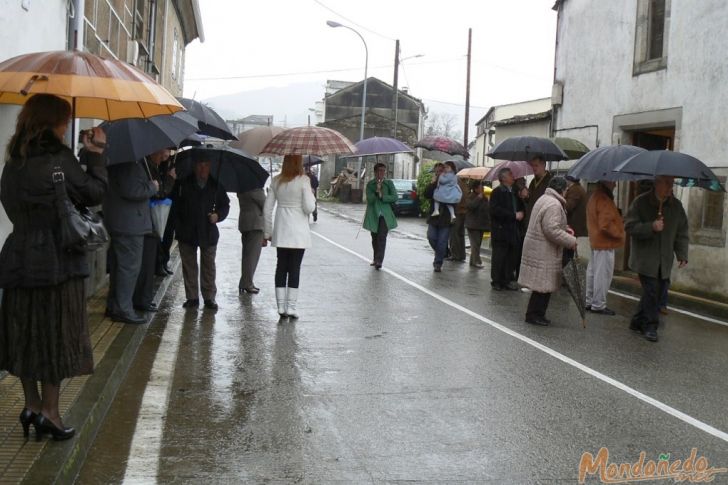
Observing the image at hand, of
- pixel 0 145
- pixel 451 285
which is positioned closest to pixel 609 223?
pixel 451 285

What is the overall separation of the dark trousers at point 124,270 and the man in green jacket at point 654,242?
211 inches

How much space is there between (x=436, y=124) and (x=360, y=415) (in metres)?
125

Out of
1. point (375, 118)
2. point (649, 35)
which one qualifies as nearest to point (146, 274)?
point (649, 35)

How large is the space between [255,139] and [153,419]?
233 inches

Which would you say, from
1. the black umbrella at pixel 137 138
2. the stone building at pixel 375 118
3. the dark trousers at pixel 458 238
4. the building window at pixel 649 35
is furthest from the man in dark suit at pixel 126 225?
the stone building at pixel 375 118

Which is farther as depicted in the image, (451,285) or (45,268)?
(451,285)

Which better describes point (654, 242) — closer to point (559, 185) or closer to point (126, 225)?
point (559, 185)

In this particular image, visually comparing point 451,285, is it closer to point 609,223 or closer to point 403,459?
point 609,223

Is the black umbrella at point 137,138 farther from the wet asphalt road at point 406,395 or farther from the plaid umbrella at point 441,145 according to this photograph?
the plaid umbrella at point 441,145

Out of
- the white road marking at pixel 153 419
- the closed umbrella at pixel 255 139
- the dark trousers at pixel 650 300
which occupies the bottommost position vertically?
the white road marking at pixel 153 419

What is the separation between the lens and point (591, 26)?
17688 mm

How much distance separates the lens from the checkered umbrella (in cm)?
983

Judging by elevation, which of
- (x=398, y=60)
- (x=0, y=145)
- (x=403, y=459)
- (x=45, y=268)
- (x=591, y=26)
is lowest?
(x=403, y=459)

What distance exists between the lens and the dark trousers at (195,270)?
32.2ft
